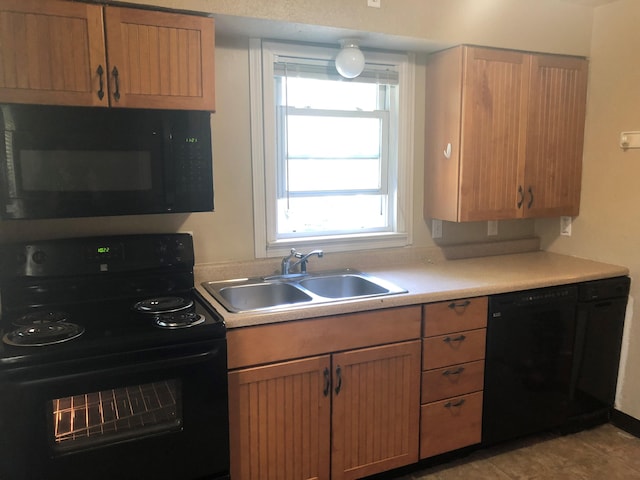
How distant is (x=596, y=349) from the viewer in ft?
9.14

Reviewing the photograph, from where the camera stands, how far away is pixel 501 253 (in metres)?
3.24

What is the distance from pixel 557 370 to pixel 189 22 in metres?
2.42

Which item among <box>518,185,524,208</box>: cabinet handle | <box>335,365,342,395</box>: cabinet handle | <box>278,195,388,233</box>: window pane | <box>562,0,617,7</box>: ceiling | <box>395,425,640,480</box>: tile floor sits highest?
<box>562,0,617,7</box>: ceiling

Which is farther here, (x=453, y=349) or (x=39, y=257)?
(x=453, y=349)

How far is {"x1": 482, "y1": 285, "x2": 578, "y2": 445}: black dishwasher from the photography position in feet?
8.19

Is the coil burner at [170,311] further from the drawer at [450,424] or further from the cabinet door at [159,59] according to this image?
the drawer at [450,424]

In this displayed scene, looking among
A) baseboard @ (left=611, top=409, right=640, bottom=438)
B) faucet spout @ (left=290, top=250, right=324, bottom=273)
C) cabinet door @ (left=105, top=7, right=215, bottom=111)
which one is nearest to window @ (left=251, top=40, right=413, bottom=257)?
faucet spout @ (left=290, top=250, right=324, bottom=273)

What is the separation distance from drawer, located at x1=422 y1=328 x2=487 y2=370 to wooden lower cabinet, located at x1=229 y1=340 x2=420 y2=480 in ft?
0.22

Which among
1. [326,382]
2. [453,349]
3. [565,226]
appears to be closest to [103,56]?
[326,382]

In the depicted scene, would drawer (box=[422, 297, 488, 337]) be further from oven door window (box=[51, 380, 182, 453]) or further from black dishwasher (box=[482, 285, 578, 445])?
oven door window (box=[51, 380, 182, 453])

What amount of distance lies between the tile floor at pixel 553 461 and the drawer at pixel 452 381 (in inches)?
15.3

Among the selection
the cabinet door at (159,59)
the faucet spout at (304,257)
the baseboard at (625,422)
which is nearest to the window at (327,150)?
the faucet spout at (304,257)

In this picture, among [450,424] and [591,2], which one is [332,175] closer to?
[450,424]

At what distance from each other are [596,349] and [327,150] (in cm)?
181
